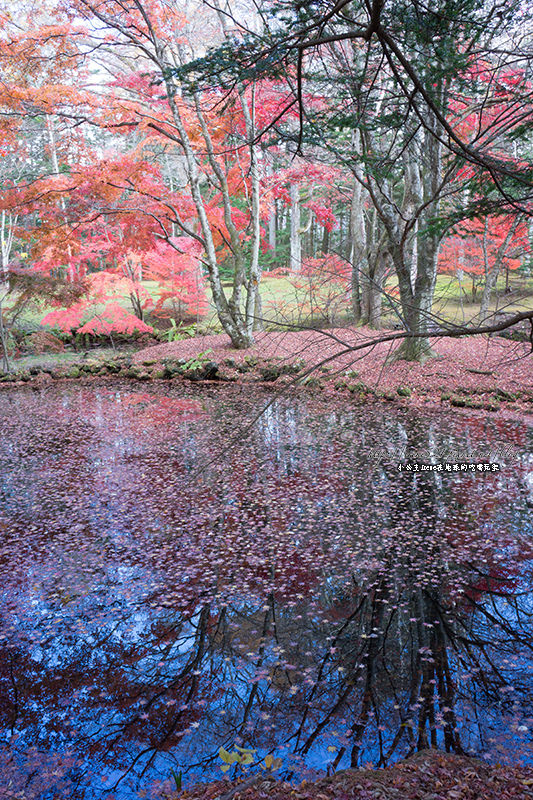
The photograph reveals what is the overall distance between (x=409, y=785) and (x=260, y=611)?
5.44 feet

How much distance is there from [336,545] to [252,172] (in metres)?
9.89

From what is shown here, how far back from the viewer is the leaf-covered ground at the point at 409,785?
200 centimetres

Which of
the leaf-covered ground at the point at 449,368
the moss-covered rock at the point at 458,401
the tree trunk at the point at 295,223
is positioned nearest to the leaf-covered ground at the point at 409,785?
the leaf-covered ground at the point at 449,368

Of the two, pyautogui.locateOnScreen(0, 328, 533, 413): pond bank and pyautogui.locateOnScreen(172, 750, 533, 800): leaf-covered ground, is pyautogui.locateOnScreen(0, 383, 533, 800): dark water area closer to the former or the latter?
pyautogui.locateOnScreen(172, 750, 533, 800): leaf-covered ground

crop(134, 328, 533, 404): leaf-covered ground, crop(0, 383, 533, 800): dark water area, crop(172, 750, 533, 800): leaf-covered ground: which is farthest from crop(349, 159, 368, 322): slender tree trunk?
crop(172, 750, 533, 800): leaf-covered ground

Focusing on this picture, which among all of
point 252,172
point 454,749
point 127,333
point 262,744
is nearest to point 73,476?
point 262,744

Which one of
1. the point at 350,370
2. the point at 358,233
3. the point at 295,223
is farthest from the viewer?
the point at 295,223

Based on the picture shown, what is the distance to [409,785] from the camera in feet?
6.77

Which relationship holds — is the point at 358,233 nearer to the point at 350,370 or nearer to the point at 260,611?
the point at 350,370

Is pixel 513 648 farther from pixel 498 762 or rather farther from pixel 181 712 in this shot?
pixel 181 712

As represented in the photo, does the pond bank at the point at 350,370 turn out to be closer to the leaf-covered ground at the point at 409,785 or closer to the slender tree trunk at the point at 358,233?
the slender tree trunk at the point at 358,233

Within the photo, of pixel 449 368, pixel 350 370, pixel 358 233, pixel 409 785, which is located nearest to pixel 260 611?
pixel 409 785

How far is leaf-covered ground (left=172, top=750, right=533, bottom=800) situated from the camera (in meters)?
2.00

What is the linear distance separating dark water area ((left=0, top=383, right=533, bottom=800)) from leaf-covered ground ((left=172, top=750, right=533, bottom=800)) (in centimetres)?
17
